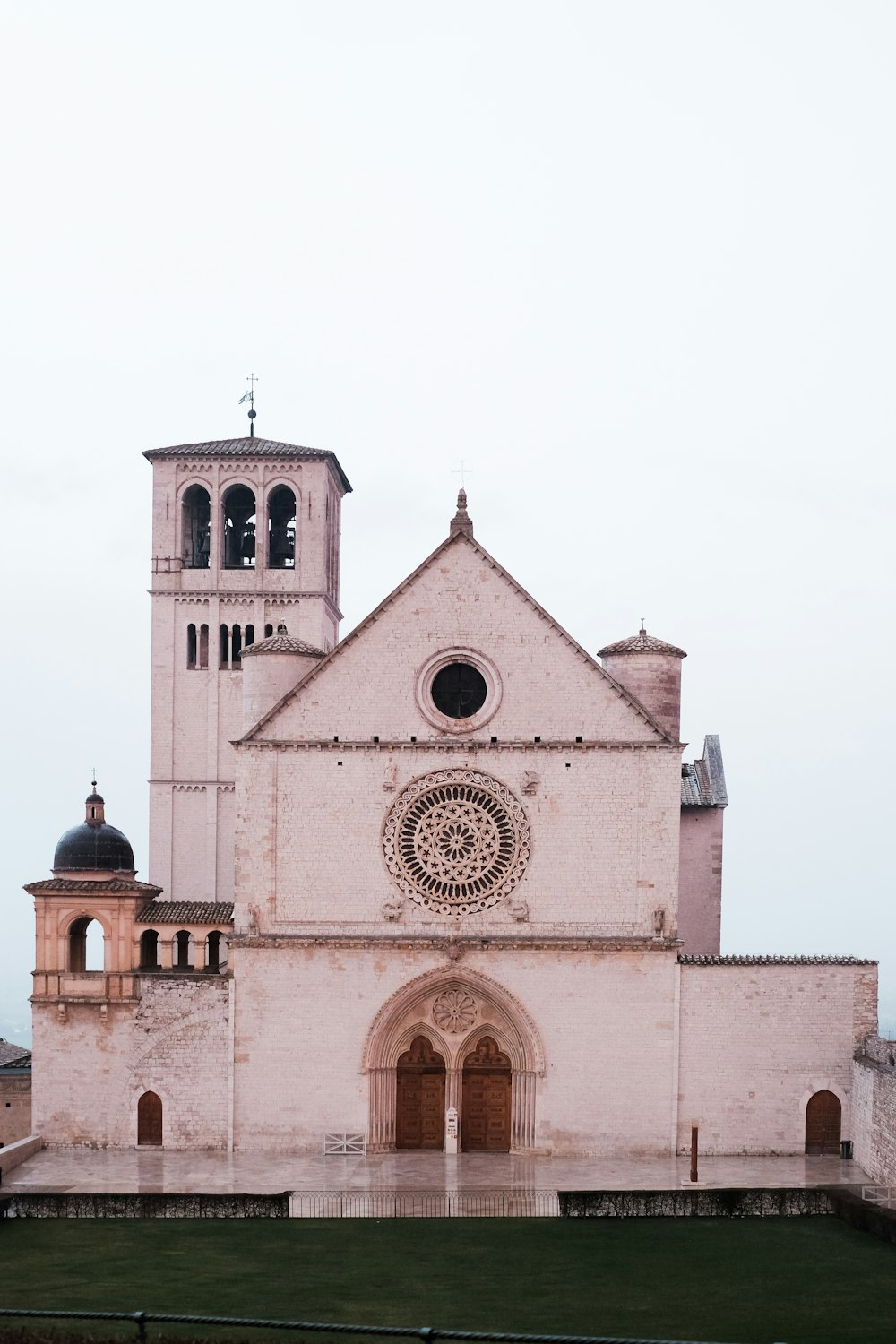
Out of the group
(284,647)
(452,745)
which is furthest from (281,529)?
(452,745)

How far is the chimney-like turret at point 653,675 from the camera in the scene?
3797 cm

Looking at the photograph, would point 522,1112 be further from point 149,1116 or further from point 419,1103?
point 149,1116

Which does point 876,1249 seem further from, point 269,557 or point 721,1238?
point 269,557

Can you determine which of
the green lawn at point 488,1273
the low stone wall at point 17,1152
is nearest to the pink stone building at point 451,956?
the low stone wall at point 17,1152

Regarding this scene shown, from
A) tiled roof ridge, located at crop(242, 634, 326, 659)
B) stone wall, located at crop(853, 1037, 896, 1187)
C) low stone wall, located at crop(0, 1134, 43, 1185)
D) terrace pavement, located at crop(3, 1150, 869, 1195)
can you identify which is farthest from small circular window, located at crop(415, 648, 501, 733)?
low stone wall, located at crop(0, 1134, 43, 1185)

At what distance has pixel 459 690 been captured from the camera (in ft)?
123

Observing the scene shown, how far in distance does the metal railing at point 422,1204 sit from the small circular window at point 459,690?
33.6ft

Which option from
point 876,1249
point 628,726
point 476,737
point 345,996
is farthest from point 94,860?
point 876,1249

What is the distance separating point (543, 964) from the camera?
120ft

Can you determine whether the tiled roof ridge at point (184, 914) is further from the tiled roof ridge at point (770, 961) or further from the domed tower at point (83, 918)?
the tiled roof ridge at point (770, 961)

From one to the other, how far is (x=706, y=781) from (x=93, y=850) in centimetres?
1523

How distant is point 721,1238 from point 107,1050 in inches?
560

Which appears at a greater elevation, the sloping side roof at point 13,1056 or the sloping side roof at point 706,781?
the sloping side roof at point 706,781

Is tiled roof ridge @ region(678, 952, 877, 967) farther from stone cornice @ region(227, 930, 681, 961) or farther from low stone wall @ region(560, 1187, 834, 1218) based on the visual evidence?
low stone wall @ region(560, 1187, 834, 1218)
